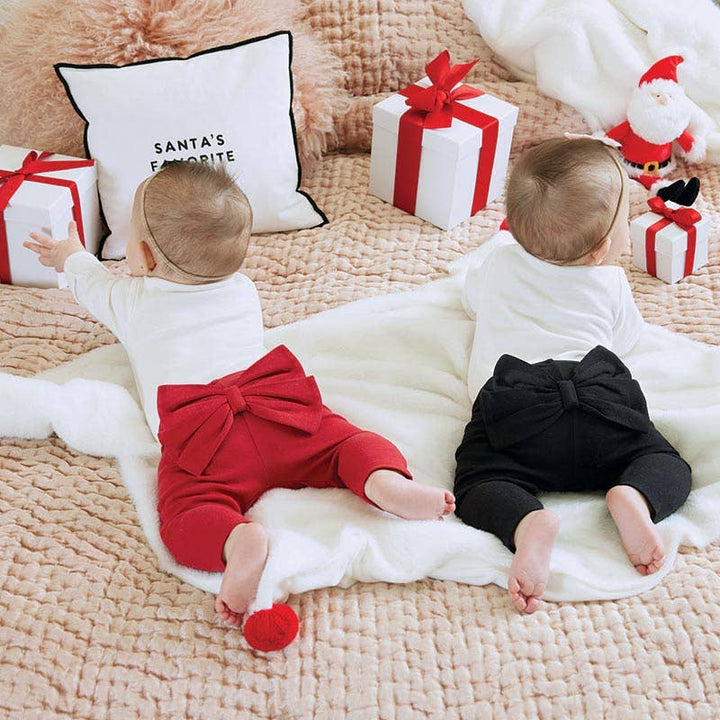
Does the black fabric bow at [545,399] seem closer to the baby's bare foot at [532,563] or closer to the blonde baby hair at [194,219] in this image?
the baby's bare foot at [532,563]

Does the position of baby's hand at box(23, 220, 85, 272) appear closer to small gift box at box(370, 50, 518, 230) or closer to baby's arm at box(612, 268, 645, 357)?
small gift box at box(370, 50, 518, 230)

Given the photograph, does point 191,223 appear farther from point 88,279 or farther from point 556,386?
point 556,386

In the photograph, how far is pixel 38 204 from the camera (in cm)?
171

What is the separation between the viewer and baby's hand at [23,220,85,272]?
1.65 metres

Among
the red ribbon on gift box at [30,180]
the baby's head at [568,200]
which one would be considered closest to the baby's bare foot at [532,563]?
the baby's head at [568,200]

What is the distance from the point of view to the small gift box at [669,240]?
1836 mm

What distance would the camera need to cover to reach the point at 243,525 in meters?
1.24

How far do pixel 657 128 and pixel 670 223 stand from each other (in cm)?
29

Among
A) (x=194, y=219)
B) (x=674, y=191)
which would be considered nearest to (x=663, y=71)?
(x=674, y=191)

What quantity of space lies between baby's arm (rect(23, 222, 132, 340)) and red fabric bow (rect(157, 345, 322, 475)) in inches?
9.2

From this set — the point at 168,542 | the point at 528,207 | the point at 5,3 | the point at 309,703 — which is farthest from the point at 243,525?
the point at 5,3

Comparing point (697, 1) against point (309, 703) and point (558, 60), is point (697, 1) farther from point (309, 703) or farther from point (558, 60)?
point (309, 703)

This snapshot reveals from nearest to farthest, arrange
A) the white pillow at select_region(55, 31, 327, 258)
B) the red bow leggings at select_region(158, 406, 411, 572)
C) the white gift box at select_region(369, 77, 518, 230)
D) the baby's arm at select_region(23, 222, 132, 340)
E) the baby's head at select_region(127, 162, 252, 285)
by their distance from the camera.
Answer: the red bow leggings at select_region(158, 406, 411, 572)
the baby's head at select_region(127, 162, 252, 285)
the baby's arm at select_region(23, 222, 132, 340)
the white pillow at select_region(55, 31, 327, 258)
the white gift box at select_region(369, 77, 518, 230)

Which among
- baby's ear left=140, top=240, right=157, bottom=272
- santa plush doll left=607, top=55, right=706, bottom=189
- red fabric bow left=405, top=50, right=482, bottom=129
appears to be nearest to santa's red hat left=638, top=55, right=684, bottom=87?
santa plush doll left=607, top=55, right=706, bottom=189
